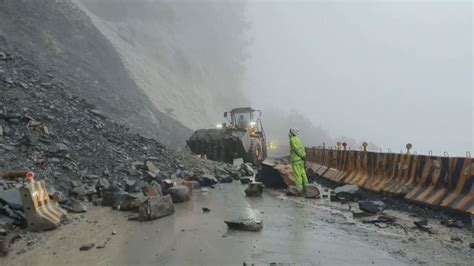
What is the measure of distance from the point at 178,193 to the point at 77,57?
17345mm

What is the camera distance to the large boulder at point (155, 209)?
6027 mm

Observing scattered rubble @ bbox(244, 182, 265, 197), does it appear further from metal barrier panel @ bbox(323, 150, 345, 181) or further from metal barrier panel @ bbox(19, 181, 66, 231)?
metal barrier panel @ bbox(19, 181, 66, 231)

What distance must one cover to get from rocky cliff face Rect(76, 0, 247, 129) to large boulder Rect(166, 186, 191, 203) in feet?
78.4

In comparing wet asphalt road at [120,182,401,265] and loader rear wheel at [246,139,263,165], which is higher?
loader rear wheel at [246,139,263,165]

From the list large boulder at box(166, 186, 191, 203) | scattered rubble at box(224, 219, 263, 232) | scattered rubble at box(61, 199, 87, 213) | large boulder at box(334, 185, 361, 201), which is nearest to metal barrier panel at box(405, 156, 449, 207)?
large boulder at box(334, 185, 361, 201)

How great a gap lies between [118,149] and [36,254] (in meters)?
6.50

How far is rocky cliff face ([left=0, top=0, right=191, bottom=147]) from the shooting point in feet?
58.3

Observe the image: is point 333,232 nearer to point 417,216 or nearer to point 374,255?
point 374,255

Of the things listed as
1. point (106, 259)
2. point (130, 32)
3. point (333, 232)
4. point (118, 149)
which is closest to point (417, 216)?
point (333, 232)

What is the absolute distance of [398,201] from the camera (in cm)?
731

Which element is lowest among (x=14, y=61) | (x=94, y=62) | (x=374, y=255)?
(x=374, y=255)

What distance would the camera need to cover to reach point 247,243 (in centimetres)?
471

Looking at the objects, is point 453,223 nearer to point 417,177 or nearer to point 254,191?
point 417,177

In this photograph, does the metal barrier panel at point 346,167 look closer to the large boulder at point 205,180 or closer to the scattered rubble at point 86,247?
the large boulder at point 205,180
